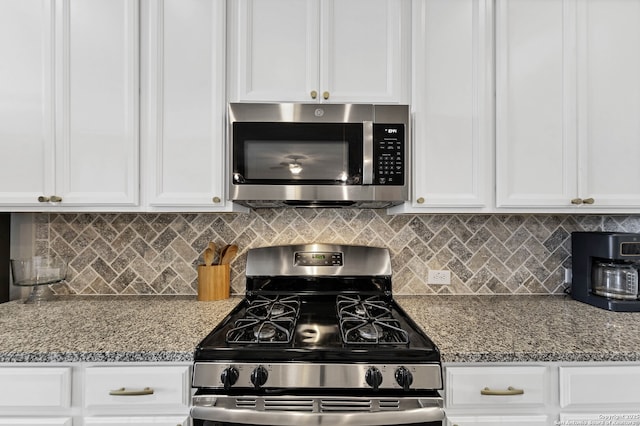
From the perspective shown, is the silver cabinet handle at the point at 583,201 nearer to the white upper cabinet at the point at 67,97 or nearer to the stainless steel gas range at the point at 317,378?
the stainless steel gas range at the point at 317,378

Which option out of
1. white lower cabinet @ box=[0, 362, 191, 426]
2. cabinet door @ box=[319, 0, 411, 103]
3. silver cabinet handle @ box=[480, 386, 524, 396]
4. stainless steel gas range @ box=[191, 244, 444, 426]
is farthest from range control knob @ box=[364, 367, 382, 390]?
cabinet door @ box=[319, 0, 411, 103]

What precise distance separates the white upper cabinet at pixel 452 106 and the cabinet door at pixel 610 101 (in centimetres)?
46

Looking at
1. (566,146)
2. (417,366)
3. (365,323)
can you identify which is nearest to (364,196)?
(365,323)

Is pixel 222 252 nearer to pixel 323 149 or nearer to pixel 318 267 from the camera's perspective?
pixel 318 267

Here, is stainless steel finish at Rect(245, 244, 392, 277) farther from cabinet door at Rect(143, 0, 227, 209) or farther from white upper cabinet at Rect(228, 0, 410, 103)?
white upper cabinet at Rect(228, 0, 410, 103)

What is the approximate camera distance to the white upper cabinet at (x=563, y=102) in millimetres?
1474

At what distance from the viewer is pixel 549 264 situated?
71.6 inches

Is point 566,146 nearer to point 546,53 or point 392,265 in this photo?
point 546,53

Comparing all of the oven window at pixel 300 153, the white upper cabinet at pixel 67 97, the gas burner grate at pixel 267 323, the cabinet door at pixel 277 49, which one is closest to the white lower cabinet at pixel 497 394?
the gas burner grate at pixel 267 323

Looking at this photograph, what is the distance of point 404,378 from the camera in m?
1.03

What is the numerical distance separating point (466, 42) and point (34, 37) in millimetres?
1937

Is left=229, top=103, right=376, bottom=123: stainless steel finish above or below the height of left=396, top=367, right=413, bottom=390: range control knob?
above

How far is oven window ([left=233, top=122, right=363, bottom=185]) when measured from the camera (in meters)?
1.41

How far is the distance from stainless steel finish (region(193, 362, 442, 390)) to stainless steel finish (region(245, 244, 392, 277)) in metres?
0.65
